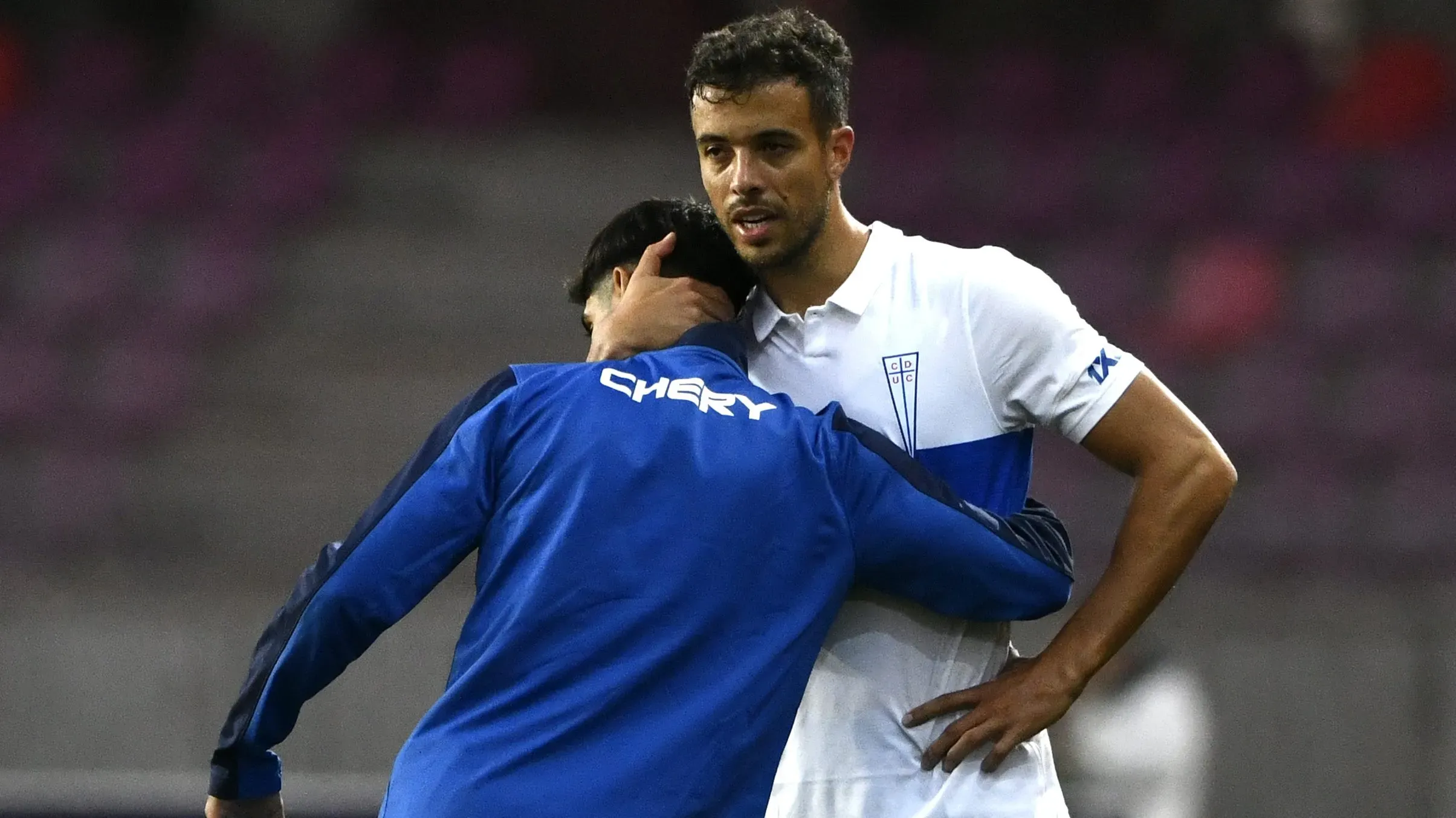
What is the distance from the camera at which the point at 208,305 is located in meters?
8.87

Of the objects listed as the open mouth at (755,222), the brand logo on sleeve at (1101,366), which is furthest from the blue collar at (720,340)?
the brand logo on sleeve at (1101,366)

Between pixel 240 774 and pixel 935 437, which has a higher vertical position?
pixel 935 437

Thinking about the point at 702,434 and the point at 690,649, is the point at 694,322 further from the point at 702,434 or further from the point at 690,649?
the point at 690,649

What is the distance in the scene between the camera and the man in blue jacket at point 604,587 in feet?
6.29

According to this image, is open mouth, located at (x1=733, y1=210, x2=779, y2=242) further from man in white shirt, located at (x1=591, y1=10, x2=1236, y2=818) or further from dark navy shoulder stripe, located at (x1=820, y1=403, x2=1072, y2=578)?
dark navy shoulder stripe, located at (x1=820, y1=403, x2=1072, y2=578)

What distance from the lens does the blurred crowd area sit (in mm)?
7363

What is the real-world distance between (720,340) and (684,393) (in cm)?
16

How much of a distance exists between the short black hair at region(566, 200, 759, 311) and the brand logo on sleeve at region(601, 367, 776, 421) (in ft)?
0.96

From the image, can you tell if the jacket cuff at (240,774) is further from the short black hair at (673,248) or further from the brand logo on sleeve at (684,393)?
the short black hair at (673,248)

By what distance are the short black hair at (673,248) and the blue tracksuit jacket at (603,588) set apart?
0.95ft

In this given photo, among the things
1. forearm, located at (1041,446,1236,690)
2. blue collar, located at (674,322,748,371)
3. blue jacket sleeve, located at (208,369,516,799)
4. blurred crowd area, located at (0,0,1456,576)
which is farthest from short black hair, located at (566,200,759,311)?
blurred crowd area, located at (0,0,1456,576)

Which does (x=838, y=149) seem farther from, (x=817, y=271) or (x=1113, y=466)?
(x=1113, y=466)

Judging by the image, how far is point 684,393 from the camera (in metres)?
2.01

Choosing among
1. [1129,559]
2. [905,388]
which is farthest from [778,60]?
[1129,559]
